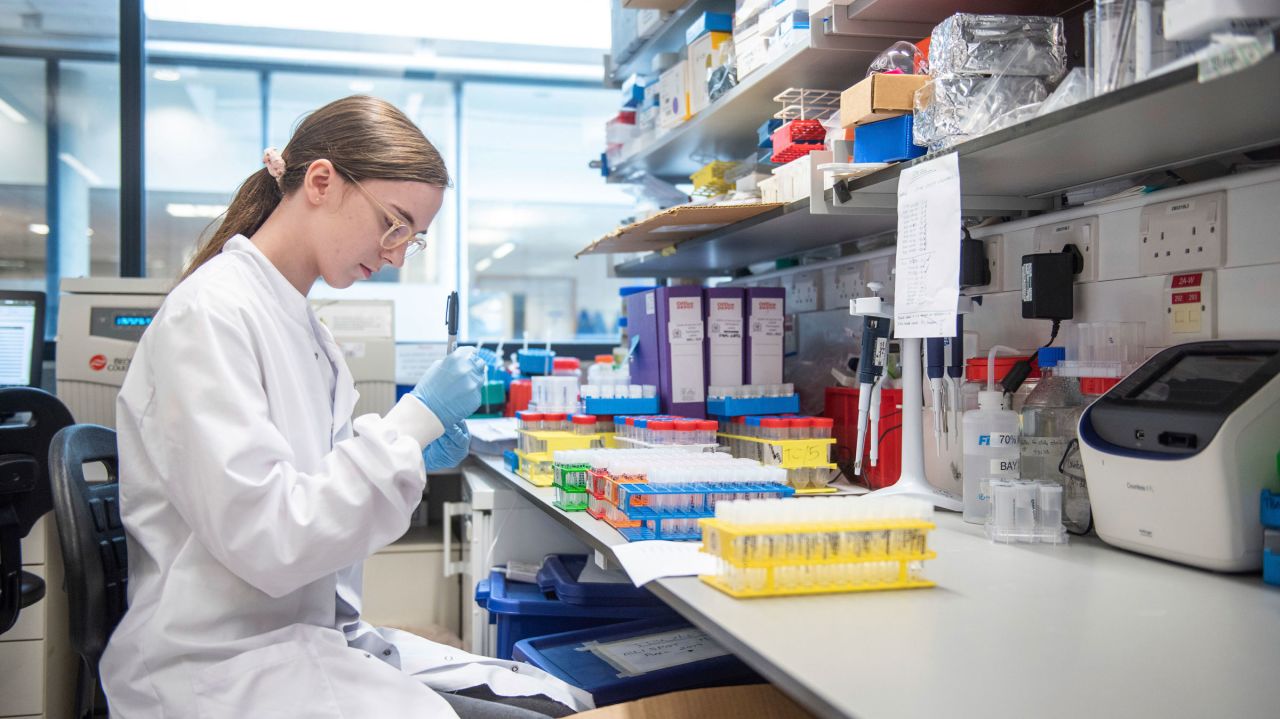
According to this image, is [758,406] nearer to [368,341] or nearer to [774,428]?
[774,428]

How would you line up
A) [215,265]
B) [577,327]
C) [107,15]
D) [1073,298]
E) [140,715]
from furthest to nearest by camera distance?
[577,327], [107,15], [1073,298], [215,265], [140,715]

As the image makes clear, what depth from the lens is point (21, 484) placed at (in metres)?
1.90

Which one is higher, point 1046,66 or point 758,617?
point 1046,66

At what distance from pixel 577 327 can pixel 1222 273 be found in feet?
13.9

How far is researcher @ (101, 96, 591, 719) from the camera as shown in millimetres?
1092

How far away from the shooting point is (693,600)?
3.42 feet

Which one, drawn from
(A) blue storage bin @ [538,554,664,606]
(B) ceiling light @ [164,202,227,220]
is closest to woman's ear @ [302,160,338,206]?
(A) blue storage bin @ [538,554,664,606]

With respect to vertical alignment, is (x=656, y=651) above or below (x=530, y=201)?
below

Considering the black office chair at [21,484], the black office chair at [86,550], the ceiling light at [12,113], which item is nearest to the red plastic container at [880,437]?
the black office chair at [86,550]

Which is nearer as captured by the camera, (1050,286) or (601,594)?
(1050,286)

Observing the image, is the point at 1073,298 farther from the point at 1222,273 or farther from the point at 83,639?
the point at 83,639

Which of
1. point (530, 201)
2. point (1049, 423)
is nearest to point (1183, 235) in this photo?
point (1049, 423)

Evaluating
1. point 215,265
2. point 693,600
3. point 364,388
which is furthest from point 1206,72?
point 364,388

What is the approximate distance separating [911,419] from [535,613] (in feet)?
2.94
